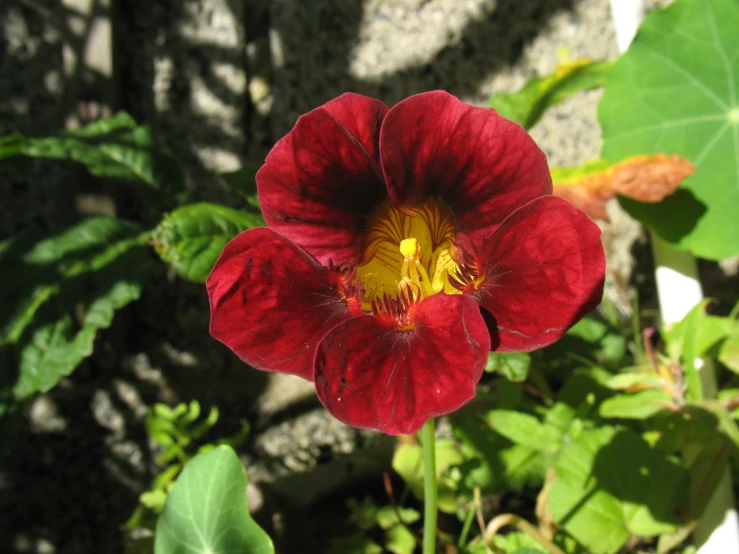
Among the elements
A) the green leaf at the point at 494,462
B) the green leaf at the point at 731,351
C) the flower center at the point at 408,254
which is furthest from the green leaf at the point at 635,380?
the flower center at the point at 408,254

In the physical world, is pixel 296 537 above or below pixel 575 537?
below

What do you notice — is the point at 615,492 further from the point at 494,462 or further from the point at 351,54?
the point at 351,54

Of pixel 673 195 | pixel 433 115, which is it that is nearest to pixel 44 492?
pixel 433 115

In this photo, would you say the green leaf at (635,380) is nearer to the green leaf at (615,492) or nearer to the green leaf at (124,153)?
the green leaf at (615,492)

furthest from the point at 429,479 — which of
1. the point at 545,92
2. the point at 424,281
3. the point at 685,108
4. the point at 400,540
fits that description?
the point at 685,108

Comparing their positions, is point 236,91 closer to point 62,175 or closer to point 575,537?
point 62,175

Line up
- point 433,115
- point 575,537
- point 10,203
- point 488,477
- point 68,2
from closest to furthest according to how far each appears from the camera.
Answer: point 433,115, point 575,537, point 488,477, point 68,2, point 10,203
